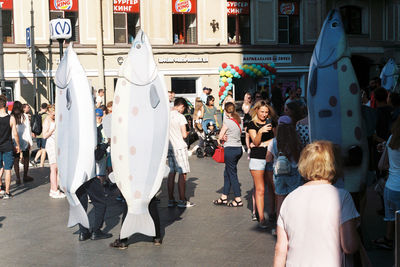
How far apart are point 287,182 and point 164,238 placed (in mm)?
1917

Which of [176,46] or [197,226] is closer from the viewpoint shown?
[197,226]

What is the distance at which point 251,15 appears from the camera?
2930cm

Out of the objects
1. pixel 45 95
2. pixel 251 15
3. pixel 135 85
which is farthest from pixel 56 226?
pixel 251 15

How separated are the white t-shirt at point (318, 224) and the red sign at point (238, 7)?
85.0 feet

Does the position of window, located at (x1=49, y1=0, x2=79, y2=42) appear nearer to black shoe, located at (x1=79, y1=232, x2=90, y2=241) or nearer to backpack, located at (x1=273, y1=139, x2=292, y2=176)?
black shoe, located at (x1=79, y1=232, x2=90, y2=241)

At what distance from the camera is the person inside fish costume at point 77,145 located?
8.13 m

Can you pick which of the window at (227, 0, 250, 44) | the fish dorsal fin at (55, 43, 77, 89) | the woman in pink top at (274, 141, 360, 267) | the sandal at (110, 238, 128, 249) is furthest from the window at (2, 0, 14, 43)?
the woman in pink top at (274, 141, 360, 267)

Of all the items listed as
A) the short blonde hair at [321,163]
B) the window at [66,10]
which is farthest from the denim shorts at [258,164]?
the window at [66,10]

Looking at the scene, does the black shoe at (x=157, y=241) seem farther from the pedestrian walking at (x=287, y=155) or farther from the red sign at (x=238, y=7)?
the red sign at (x=238, y=7)

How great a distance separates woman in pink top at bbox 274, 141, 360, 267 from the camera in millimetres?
3873

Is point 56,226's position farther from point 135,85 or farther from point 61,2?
point 61,2

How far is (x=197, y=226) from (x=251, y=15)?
71.4ft

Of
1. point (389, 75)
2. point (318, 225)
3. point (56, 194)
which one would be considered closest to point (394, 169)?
point (318, 225)

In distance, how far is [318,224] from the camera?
3.87 m
